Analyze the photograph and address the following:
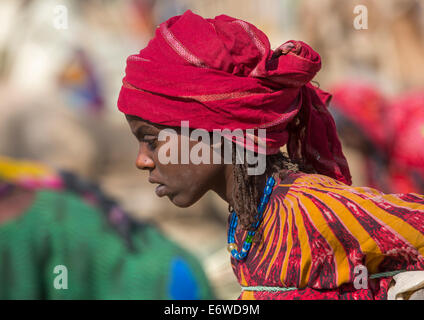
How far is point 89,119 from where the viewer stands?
24.5 feet

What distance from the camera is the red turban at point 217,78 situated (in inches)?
60.7

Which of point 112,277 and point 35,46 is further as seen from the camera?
point 35,46

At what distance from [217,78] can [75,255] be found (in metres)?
1.42

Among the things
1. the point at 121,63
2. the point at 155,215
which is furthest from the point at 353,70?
the point at 155,215

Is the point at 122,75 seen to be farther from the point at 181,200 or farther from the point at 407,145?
the point at 181,200

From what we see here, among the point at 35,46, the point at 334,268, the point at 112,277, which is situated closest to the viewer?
the point at 334,268

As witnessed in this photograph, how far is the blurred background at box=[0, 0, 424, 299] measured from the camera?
173 inches

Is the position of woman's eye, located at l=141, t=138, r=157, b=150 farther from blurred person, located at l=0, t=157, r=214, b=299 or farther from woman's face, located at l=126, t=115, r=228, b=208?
blurred person, located at l=0, t=157, r=214, b=299

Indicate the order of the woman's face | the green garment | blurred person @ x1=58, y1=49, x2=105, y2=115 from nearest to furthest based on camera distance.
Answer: the woman's face < the green garment < blurred person @ x1=58, y1=49, x2=105, y2=115

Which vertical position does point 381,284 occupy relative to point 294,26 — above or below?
below

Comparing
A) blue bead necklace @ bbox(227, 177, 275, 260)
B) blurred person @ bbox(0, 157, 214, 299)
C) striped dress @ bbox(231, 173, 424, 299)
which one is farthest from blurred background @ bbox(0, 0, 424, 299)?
striped dress @ bbox(231, 173, 424, 299)

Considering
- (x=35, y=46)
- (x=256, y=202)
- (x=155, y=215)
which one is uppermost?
(x=35, y=46)
